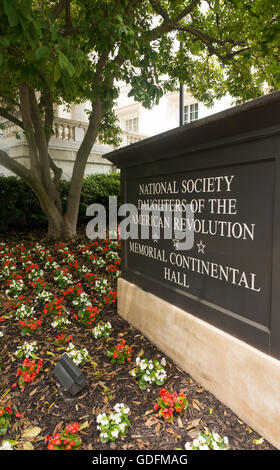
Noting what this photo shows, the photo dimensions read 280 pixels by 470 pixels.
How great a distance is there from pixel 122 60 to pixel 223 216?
4.37 m

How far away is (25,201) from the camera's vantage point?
310 inches

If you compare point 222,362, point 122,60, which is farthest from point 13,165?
point 222,362

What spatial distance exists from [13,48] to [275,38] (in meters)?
4.00

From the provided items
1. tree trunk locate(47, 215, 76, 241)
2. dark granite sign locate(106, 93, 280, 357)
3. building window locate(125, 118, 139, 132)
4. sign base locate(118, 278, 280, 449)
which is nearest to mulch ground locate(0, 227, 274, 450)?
sign base locate(118, 278, 280, 449)

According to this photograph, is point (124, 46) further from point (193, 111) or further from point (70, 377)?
point (193, 111)

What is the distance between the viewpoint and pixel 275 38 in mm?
4879

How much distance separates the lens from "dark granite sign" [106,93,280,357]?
1.81 metres

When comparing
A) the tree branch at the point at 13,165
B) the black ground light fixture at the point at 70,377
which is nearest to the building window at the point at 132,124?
the tree branch at the point at 13,165

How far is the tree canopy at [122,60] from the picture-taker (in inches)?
144

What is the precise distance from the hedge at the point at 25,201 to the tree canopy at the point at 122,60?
3.57ft

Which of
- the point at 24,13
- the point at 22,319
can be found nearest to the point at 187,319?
the point at 22,319

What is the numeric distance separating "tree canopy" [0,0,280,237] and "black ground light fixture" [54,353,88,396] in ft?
8.01

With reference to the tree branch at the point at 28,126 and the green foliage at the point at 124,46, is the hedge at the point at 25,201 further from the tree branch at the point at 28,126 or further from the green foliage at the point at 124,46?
the green foliage at the point at 124,46

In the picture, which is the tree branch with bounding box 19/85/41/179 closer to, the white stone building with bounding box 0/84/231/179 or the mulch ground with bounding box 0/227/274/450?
the white stone building with bounding box 0/84/231/179
